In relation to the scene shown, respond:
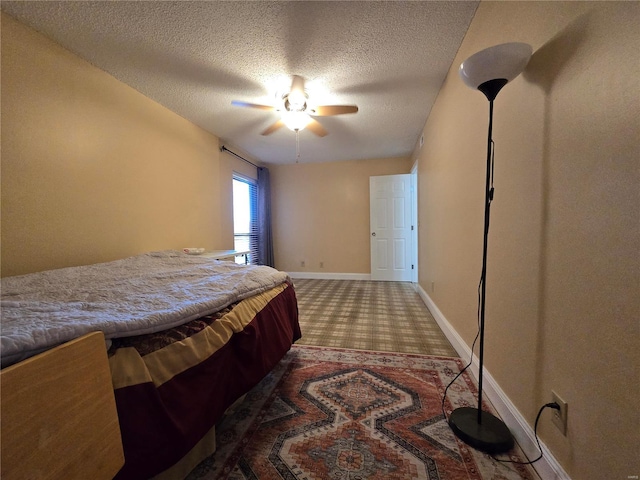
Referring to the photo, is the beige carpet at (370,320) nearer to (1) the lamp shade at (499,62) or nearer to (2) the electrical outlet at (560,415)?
(2) the electrical outlet at (560,415)

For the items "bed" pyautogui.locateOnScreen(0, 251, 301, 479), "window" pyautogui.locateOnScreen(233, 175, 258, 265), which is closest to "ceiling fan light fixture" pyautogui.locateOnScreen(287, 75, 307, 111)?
"bed" pyautogui.locateOnScreen(0, 251, 301, 479)

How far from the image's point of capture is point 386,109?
8.89ft

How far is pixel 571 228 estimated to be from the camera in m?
0.79

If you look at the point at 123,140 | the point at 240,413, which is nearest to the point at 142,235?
the point at 123,140

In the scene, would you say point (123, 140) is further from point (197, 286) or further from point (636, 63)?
point (636, 63)

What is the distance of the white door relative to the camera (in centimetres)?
435

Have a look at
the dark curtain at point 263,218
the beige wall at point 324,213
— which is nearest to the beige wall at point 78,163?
the dark curtain at point 263,218

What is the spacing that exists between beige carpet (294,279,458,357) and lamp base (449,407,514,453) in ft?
2.23

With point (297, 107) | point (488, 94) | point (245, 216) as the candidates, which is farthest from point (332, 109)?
point (245, 216)

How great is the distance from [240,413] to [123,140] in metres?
2.47

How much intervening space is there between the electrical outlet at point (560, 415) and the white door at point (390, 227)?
364 centimetres

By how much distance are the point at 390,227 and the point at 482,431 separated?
11.7 ft

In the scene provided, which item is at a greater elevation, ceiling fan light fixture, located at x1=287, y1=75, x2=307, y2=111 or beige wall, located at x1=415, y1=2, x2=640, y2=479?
ceiling fan light fixture, located at x1=287, y1=75, x2=307, y2=111

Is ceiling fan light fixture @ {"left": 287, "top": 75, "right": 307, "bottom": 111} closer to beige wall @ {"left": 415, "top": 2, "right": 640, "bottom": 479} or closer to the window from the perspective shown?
beige wall @ {"left": 415, "top": 2, "right": 640, "bottom": 479}
